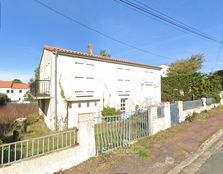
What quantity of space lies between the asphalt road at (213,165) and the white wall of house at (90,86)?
9.89 m

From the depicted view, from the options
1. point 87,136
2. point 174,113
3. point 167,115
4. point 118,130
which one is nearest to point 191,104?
point 174,113

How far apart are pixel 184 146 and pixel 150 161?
7.92 feet

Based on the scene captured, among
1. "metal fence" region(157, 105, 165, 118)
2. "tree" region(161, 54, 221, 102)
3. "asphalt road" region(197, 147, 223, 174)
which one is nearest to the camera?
"asphalt road" region(197, 147, 223, 174)

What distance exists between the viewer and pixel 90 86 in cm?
1530

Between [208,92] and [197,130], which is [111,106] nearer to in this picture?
Answer: [197,130]

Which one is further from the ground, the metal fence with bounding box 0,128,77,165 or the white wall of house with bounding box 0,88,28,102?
the white wall of house with bounding box 0,88,28,102

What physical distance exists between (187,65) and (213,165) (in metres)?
38.3

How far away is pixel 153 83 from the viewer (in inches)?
857

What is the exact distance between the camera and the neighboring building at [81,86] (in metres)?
13.7

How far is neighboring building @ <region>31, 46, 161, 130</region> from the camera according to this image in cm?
1371

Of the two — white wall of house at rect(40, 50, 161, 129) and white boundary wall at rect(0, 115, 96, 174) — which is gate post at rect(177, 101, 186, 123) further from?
white boundary wall at rect(0, 115, 96, 174)

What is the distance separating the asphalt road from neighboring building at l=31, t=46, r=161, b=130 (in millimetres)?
9886

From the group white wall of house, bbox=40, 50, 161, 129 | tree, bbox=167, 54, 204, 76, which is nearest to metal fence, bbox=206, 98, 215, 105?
white wall of house, bbox=40, 50, 161, 129

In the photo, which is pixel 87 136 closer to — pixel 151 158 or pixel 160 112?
pixel 151 158
